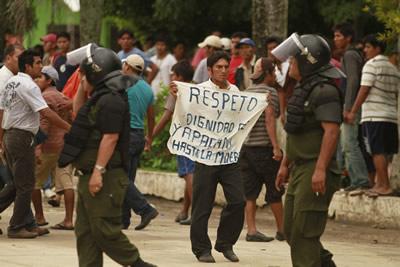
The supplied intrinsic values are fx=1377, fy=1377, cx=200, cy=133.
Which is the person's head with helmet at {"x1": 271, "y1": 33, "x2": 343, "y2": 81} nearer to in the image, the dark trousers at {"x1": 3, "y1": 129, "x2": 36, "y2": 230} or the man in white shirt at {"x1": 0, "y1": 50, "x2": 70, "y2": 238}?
the man in white shirt at {"x1": 0, "y1": 50, "x2": 70, "y2": 238}

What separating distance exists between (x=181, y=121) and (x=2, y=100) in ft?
6.11

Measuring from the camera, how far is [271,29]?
17.6 meters

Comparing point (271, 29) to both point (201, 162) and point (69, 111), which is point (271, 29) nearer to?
point (69, 111)

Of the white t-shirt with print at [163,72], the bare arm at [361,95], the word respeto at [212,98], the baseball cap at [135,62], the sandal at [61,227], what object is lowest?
the sandal at [61,227]

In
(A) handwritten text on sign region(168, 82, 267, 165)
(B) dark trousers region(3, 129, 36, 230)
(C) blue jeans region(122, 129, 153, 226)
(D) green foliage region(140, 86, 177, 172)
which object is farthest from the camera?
(D) green foliage region(140, 86, 177, 172)

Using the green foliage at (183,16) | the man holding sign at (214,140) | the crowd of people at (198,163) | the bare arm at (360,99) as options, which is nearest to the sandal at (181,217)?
the crowd of people at (198,163)

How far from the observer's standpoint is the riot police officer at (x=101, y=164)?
1002cm

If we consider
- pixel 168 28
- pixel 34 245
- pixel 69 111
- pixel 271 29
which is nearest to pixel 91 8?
pixel 271 29

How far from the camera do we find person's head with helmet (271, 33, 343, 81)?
34.2 feet

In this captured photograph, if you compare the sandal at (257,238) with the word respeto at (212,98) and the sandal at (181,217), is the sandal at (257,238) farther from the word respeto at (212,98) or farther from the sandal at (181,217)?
the sandal at (181,217)

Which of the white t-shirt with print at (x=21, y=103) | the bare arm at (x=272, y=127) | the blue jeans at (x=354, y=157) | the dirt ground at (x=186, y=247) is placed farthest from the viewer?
the blue jeans at (x=354, y=157)

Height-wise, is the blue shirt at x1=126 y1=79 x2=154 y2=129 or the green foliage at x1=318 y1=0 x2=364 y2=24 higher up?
the green foliage at x1=318 y1=0 x2=364 y2=24

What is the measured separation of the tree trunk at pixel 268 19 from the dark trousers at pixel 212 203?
203 inches

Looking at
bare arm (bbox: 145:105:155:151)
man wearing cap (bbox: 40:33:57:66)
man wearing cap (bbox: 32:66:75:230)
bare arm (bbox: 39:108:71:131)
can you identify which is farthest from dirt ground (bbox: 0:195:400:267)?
man wearing cap (bbox: 40:33:57:66)
